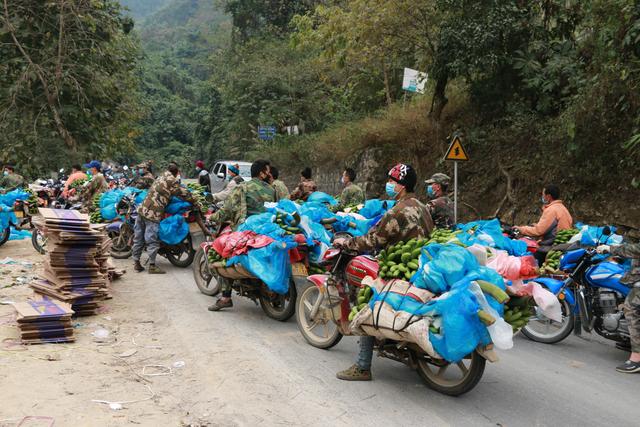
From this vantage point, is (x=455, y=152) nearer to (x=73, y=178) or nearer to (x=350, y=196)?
(x=350, y=196)

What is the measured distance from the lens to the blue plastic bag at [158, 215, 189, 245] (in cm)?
1031

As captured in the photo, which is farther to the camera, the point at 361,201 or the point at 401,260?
the point at 361,201

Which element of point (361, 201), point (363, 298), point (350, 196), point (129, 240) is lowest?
point (129, 240)

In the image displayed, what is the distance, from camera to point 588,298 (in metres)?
6.62

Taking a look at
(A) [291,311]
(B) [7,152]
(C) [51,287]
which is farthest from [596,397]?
(B) [7,152]

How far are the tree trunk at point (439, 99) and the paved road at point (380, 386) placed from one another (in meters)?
11.6

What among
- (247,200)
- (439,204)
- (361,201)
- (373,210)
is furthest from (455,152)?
(247,200)

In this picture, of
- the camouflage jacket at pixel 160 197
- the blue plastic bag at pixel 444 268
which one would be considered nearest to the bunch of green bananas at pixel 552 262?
the blue plastic bag at pixel 444 268

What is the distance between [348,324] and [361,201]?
18.3 ft

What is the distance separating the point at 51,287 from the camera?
7.38 m

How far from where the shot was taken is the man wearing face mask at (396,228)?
5.24 meters

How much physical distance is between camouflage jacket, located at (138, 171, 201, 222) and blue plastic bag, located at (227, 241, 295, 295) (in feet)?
12.4

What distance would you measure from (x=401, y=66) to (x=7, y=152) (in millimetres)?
14701

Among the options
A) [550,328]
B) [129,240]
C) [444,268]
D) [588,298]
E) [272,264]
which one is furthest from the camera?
[129,240]
